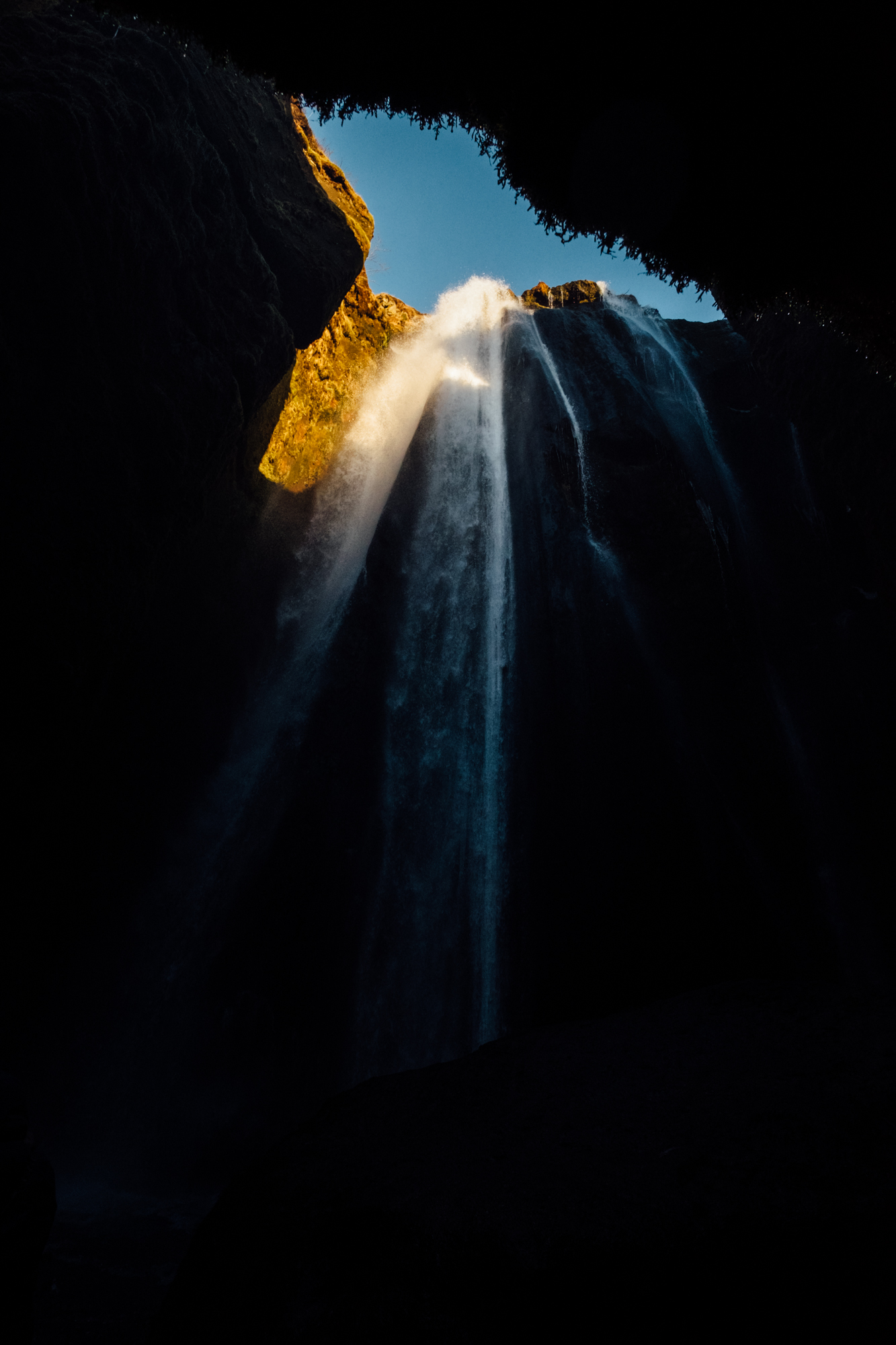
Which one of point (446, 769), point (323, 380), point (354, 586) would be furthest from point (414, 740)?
point (323, 380)

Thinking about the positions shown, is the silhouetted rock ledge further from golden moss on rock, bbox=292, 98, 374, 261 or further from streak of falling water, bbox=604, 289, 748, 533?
golden moss on rock, bbox=292, 98, 374, 261

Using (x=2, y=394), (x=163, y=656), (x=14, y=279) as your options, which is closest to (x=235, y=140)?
(x=14, y=279)

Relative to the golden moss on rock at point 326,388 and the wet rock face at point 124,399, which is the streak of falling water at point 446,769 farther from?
the wet rock face at point 124,399

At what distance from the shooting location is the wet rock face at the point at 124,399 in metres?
6.73

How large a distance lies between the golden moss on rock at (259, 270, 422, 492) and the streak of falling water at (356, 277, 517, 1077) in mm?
2669

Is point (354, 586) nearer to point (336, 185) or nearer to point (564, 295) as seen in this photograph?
point (336, 185)

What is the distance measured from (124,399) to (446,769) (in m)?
8.74

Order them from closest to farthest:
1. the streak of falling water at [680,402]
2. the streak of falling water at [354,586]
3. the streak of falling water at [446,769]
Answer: the streak of falling water at [446,769]
the streak of falling water at [354,586]
the streak of falling water at [680,402]

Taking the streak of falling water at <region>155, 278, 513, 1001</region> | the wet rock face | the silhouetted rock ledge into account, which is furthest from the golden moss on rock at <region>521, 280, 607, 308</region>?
the silhouetted rock ledge

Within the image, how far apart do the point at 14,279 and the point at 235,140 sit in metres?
7.25

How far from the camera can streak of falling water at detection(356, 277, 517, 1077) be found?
33.4 ft

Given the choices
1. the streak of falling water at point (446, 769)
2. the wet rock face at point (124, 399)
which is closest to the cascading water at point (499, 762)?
the streak of falling water at point (446, 769)

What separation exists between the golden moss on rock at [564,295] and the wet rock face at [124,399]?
12.8 meters

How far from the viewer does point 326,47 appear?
3592mm
